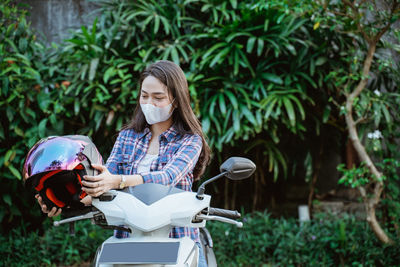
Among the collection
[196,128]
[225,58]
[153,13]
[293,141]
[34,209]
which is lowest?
[34,209]

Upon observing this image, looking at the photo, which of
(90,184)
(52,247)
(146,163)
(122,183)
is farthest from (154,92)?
(52,247)

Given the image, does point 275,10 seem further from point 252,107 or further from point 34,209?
point 34,209

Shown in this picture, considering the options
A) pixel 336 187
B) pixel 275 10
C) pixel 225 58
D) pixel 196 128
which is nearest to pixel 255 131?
pixel 225 58

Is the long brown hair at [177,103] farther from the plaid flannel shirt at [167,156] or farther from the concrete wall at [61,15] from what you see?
the concrete wall at [61,15]

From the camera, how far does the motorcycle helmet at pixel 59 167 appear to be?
1.29m

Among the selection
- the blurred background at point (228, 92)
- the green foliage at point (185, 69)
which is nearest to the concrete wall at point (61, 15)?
the blurred background at point (228, 92)

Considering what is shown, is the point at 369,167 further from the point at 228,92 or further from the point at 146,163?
the point at 146,163

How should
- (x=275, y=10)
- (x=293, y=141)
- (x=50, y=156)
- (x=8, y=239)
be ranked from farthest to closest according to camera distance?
(x=293, y=141) → (x=8, y=239) → (x=275, y=10) → (x=50, y=156)

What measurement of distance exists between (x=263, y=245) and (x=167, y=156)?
2606 mm

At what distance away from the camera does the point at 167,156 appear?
1.86 metres

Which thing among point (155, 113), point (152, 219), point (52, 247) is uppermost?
point (155, 113)

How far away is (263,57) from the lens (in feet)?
14.2

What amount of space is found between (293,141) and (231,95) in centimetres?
135

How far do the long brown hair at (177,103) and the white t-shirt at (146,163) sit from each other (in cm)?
16
